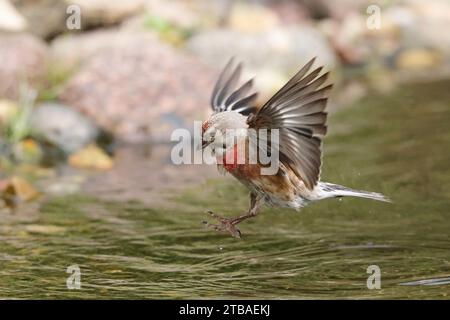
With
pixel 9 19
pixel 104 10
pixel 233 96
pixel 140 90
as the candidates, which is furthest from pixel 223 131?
pixel 104 10

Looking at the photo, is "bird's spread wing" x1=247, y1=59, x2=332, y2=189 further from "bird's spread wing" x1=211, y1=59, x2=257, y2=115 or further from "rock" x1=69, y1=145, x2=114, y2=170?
"rock" x1=69, y1=145, x2=114, y2=170

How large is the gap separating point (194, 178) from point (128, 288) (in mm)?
3848

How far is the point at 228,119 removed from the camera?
5.66 m

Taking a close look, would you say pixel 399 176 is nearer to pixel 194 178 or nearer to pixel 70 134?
pixel 194 178

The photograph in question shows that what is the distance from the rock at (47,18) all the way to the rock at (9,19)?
50cm

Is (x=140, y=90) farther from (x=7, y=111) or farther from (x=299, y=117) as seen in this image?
(x=299, y=117)

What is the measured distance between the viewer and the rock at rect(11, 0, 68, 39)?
1328 centimetres

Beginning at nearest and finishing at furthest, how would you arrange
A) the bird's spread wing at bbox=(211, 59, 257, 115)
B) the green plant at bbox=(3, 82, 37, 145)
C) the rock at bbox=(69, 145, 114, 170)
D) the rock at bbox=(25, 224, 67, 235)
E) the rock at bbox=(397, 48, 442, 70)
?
the bird's spread wing at bbox=(211, 59, 257, 115) < the rock at bbox=(25, 224, 67, 235) < the rock at bbox=(69, 145, 114, 170) < the green plant at bbox=(3, 82, 37, 145) < the rock at bbox=(397, 48, 442, 70)

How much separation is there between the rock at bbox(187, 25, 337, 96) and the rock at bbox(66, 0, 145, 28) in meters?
1.03

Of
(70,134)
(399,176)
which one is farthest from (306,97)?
(70,134)

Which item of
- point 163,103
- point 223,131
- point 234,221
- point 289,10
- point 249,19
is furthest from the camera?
point 289,10

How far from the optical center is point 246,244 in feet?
22.6

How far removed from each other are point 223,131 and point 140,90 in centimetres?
625

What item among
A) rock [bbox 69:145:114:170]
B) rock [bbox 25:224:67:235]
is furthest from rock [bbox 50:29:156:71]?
rock [bbox 25:224:67:235]
